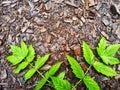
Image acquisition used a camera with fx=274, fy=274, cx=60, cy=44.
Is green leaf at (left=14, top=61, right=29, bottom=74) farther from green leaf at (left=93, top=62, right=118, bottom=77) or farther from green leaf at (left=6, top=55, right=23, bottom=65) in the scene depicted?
green leaf at (left=93, top=62, right=118, bottom=77)

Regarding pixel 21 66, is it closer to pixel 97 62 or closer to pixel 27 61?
pixel 27 61

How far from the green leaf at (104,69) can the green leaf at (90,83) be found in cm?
11

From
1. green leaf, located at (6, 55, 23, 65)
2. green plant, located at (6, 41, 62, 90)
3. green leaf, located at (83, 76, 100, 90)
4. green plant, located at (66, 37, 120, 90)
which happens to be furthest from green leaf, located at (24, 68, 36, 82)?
green leaf, located at (83, 76, 100, 90)

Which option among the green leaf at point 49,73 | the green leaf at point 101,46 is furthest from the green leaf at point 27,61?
the green leaf at point 101,46

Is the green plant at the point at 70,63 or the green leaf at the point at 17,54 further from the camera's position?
the green leaf at the point at 17,54

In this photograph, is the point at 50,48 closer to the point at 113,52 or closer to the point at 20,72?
the point at 20,72

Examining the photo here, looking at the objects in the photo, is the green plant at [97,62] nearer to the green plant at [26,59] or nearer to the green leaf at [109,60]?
the green leaf at [109,60]

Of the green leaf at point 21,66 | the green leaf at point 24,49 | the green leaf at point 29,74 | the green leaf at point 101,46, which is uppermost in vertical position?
the green leaf at point 24,49

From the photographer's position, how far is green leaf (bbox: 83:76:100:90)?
6.62 feet

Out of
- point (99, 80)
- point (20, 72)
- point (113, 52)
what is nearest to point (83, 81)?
point (99, 80)

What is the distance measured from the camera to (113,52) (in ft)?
6.95

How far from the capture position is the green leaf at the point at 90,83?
2018 mm

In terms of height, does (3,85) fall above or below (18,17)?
below

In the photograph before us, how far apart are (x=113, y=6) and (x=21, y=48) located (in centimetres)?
89
